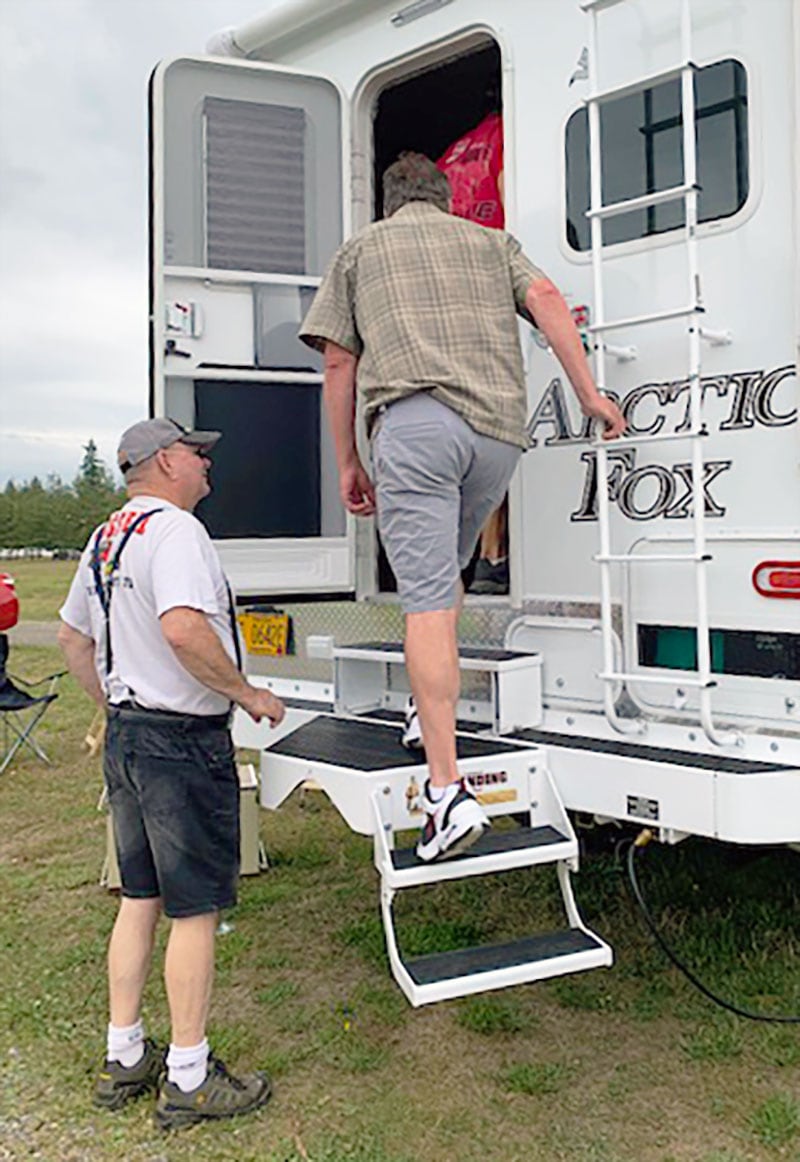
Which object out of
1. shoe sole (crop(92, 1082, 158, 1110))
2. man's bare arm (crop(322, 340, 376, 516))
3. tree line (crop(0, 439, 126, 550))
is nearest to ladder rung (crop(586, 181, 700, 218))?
man's bare arm (crop(322, 340, 376, 516))

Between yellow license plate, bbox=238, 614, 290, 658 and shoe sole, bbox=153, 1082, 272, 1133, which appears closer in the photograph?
shoe sole, bbox=153, 1082, 272, 1133

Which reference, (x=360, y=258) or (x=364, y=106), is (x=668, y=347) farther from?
(x=364, y=106)

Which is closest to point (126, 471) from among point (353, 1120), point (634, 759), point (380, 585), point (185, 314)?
point (185, 314)

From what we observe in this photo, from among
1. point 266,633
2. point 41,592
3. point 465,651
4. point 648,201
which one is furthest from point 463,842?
point 41,592

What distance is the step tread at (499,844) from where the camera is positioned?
299cm

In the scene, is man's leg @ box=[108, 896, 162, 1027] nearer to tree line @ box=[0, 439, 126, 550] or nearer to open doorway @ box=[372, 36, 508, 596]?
open doorway @ box=[372, 36, 508, 596]

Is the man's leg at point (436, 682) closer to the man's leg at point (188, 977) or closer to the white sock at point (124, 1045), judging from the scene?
the man's leg at point (188, 977)

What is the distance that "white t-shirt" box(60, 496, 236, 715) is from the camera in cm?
311

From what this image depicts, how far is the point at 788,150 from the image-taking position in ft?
10.2

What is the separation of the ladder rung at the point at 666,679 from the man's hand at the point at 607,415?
2.13ft

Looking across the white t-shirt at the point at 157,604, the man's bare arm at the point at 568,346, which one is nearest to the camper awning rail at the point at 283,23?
the man's bare arm at the point at 568,346

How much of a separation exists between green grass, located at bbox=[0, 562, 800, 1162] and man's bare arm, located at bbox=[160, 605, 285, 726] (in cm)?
113

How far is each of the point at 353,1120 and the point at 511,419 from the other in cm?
187

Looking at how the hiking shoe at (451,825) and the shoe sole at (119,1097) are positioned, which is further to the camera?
the shoe sole at (119,1097)
